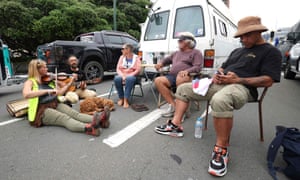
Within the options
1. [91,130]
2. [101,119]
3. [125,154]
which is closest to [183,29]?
[101,119]

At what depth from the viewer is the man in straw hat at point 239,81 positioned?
1726 millimetres

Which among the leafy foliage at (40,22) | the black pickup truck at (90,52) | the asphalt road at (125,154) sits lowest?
the asphalt road at (125,154)

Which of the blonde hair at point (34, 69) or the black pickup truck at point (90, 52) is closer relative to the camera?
the blonde hair at point (34, 69)

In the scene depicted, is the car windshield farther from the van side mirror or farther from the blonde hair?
the blonde hair

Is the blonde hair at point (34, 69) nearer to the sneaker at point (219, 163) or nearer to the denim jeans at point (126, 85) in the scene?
the denim jeans at point (126, 85)

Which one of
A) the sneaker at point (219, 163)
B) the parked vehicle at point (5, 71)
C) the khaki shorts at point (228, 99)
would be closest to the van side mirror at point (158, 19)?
the khaki shorts at point (228, 99)

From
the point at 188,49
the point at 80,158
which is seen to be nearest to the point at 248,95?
the point at 188,49

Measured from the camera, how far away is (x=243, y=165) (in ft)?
5.96

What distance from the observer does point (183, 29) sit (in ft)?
12.5

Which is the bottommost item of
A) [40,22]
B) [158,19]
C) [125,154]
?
[125,154]

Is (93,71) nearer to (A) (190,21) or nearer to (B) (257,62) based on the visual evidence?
(A) (190,21)

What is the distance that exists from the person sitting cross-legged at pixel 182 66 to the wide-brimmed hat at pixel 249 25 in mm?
989

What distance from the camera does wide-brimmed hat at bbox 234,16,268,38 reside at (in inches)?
75.2

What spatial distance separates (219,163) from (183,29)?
9.64 feet
